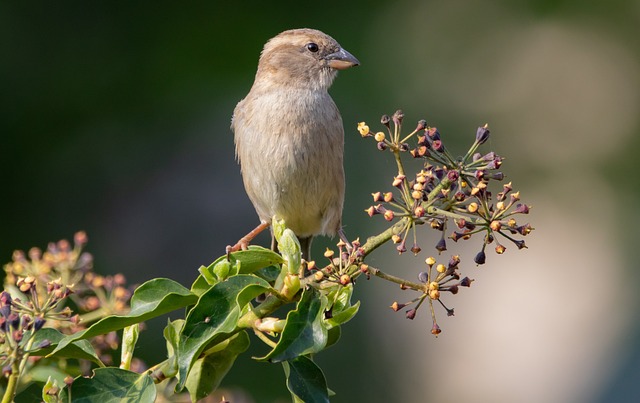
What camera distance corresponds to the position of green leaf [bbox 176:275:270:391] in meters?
2.11

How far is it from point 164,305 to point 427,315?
5.24m

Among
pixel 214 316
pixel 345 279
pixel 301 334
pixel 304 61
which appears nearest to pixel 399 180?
pixel 345 279

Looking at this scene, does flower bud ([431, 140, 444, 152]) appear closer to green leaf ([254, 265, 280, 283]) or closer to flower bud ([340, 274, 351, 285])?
flower bud ([340, 274, 351, 285])

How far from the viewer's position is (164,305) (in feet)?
7.29

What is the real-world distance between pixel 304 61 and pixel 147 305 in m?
2.42

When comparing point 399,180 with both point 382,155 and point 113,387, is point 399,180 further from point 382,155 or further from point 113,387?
point 382,155

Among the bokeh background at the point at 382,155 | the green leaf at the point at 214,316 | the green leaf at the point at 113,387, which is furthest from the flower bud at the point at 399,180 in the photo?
the bokeh background at the point at 382,155

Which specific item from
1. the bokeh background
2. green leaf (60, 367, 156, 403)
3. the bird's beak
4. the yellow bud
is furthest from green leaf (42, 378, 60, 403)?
the bokeh background

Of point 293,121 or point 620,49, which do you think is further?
point 620,49

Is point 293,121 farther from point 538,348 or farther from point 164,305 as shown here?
point 538,348

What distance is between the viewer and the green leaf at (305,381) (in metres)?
2.24

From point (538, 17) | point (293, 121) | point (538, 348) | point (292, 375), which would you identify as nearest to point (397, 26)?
point (538, 17)

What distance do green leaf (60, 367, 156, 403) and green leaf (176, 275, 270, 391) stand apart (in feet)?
0.30

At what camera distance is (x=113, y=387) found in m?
2.13
